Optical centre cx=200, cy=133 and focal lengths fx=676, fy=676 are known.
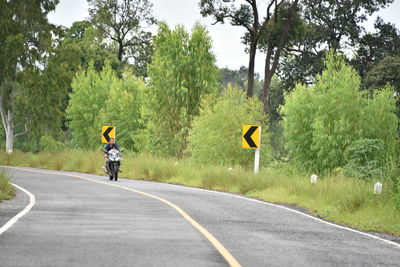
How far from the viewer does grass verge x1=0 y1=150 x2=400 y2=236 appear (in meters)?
15.3

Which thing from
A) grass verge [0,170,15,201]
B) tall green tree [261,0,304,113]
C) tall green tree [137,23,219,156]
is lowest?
grass verge [0,170,15,201]

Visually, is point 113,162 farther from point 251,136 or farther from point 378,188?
point 378,188

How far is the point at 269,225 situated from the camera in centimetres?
1339

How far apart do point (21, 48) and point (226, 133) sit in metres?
12.7

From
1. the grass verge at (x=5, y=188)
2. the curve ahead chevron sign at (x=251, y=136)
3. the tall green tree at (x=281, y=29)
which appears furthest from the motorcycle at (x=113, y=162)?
the tall green tree at (x=281, y=29)

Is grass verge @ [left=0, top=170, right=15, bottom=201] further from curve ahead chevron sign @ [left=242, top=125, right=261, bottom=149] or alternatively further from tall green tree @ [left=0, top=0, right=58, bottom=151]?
tall green tree @ [left=0, top=0, right=58, bottom=151]

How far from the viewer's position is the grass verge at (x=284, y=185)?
15.3 meters

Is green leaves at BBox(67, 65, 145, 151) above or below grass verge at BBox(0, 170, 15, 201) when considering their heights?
above

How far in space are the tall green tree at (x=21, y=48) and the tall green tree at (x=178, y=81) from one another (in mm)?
7736

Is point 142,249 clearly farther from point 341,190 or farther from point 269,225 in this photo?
point 341,190

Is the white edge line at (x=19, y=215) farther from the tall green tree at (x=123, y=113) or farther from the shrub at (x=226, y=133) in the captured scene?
the tall green tree at (x=123, y=113)

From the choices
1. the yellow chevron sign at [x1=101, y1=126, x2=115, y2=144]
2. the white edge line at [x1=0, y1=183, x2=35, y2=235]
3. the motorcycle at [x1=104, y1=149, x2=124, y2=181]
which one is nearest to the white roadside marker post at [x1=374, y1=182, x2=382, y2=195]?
the white edge line at [x1=0, y1=183, x2=35, y2=235]

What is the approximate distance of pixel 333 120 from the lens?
32344mm

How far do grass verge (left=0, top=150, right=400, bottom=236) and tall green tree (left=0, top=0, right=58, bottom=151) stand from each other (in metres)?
6.88
